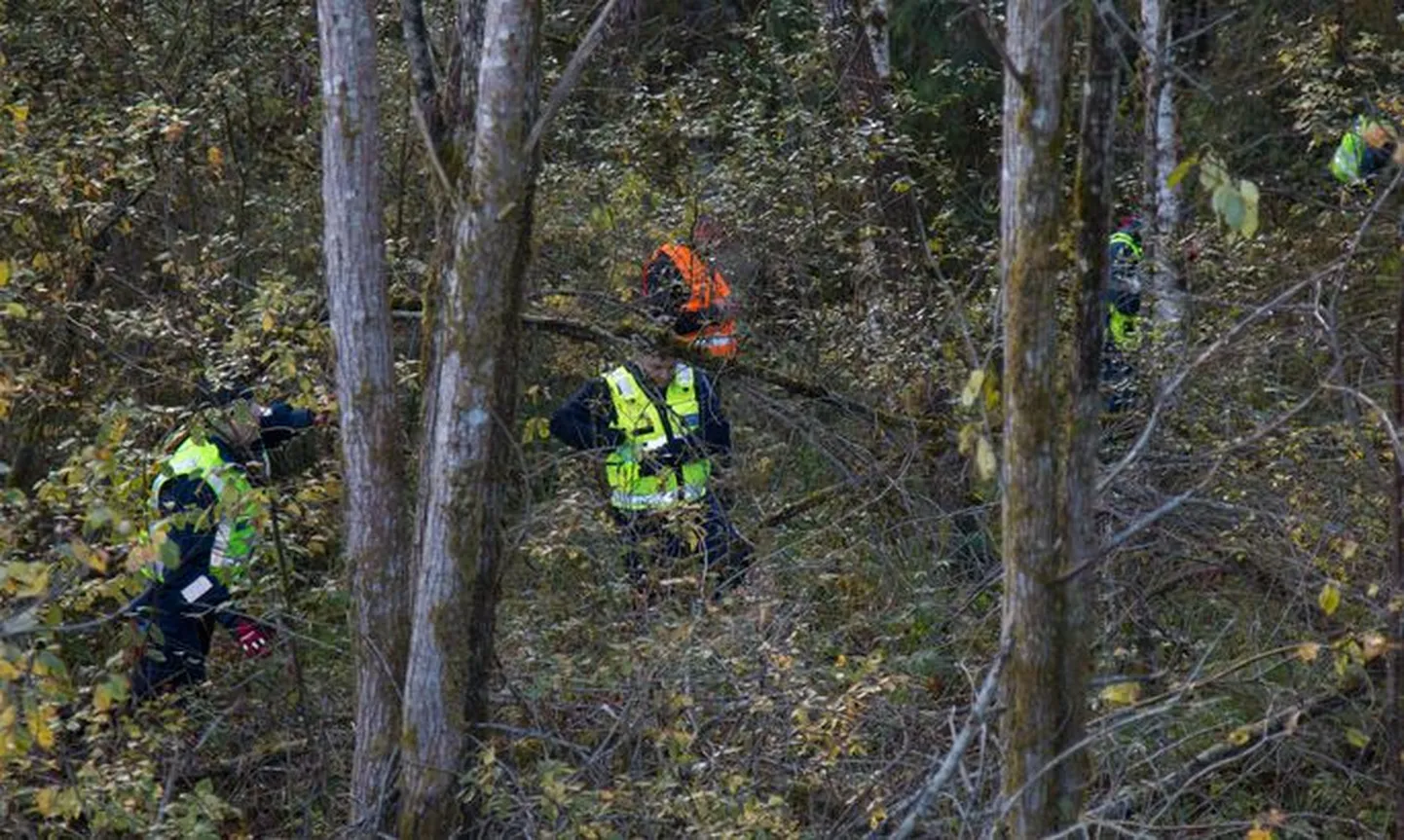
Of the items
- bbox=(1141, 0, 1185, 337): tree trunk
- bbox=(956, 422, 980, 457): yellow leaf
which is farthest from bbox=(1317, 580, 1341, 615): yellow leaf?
bbox=(1141, 0, 1185, 337): tree trunk

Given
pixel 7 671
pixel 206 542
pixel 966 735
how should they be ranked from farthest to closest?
pixel 206 542
pixel 966 735
pixel 7 671

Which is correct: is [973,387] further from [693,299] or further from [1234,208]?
[693,299]

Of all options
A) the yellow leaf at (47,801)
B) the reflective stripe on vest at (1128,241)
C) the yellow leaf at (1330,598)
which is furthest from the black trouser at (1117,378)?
the yellow leaf at (47,801)

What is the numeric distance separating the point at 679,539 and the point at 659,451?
0.55 metres

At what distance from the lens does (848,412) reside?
27.8ft

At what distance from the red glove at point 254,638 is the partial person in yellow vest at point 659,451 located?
4.92ft

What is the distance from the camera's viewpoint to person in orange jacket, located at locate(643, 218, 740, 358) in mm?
8148

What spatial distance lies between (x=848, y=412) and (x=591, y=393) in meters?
1.35

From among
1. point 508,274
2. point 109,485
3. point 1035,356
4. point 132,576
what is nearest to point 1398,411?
point 1035,356

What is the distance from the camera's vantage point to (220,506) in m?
6.06

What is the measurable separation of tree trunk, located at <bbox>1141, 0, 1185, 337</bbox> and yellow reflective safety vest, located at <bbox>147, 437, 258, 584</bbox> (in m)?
3.61

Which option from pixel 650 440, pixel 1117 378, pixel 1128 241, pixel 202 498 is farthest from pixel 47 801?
pixel 1128 241

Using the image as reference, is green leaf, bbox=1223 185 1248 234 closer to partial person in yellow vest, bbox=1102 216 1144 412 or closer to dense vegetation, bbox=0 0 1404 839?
dense vegetation, bbox=0 0 1404 839

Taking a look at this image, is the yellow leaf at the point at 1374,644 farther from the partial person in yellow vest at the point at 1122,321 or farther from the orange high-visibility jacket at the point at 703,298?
the orange high-visibility jacket at the point at 703,298
